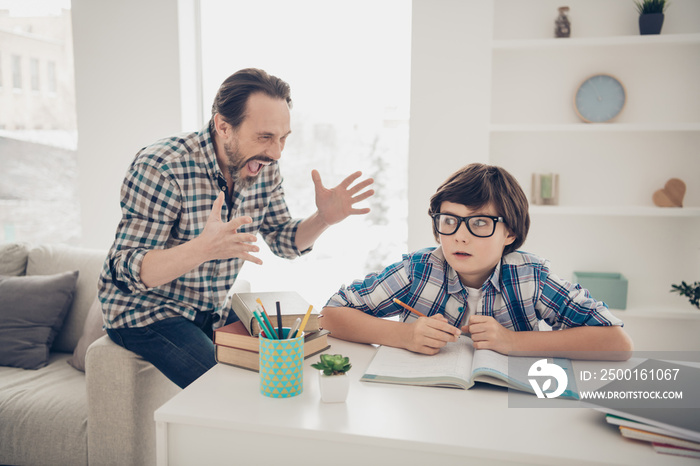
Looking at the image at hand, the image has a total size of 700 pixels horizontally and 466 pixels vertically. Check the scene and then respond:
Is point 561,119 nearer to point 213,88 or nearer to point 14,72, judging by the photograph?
point 213,88

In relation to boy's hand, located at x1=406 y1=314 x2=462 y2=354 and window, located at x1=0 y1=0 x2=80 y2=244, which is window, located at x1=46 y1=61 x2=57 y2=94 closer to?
window, located at x1=0 y1=0 x2=80 y2=244

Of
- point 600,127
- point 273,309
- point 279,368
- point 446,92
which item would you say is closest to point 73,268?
point 273,309

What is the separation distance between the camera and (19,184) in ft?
10.9

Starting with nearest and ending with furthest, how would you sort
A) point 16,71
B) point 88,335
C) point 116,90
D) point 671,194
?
1. point 88,335
2. point 671,194
3. point 116,90
4. point 16,71

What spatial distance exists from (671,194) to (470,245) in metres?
1.81

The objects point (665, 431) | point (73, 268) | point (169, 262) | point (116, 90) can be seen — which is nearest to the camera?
point (665, 431)

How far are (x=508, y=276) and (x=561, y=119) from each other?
1698 mm

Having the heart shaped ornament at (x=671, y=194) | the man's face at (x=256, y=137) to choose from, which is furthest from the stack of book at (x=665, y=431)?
the heart shaped ornament at (x=671, y=194)

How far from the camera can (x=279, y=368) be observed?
1.04 m

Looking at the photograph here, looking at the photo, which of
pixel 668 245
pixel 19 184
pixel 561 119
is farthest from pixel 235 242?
pixel 19 184

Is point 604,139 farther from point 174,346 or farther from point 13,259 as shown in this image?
point 13,259

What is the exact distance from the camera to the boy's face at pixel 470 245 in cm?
134

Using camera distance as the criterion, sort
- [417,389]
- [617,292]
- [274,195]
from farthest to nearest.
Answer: [617,292] → [274,195] → [417,389]

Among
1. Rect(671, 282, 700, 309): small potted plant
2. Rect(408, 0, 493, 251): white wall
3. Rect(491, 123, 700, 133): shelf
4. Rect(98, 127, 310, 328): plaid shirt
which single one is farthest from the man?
Rect(671, 282, 700, 309): small potted plant
